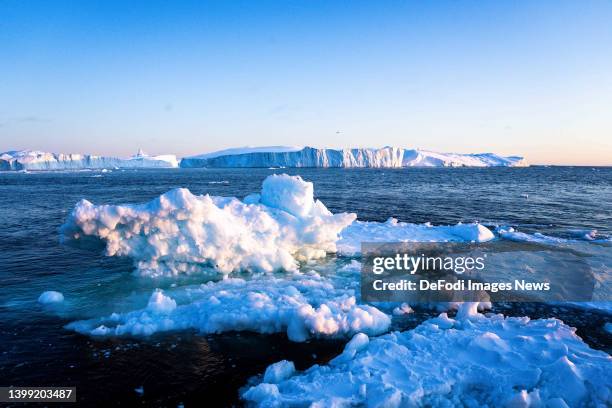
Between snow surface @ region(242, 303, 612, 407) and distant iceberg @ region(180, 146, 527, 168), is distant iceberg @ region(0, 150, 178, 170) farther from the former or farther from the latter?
snow surface @ region(242, 303, 612, 407)

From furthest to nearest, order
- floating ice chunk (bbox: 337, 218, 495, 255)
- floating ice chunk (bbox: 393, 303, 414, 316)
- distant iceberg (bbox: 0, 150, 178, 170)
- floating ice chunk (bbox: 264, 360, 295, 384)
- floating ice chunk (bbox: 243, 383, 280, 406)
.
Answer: distant iceberg (bbox: 0, 150, 178, 170) → floating ice chunk (bbox: 337, 218, 495, 255) → floating ice chunk (bbox: 393, 303, 414, 316) → floating ice chunk (bbox: 264, 360, 295, 384) → floating ice chunk (bbox: 243, 383, 280, 406)

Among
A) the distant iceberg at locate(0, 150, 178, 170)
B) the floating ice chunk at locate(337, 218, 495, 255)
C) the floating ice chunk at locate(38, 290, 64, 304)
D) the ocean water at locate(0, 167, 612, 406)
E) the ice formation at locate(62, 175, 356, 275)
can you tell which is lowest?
the ocean water at locate(0, 167, 612, 406)

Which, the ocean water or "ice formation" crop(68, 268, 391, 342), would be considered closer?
the ocean water

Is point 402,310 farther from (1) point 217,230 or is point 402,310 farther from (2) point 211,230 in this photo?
(2) point 211,230

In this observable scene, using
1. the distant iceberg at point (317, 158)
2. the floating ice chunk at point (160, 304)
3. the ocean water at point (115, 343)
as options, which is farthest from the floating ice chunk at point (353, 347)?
the distant iceberg at point (317, 158)

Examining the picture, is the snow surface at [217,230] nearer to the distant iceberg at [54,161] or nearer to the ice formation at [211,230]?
the ice formation at [211,230]

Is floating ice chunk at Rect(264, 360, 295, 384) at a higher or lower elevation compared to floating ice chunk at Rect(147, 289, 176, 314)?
lower

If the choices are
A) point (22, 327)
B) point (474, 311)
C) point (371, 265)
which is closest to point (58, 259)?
point (22, 327)

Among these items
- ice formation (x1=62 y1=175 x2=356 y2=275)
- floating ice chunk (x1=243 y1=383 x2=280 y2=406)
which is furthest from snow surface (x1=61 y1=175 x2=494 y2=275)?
floating ice chunk (x1=243 y1=383 x2=280 y2=406)
